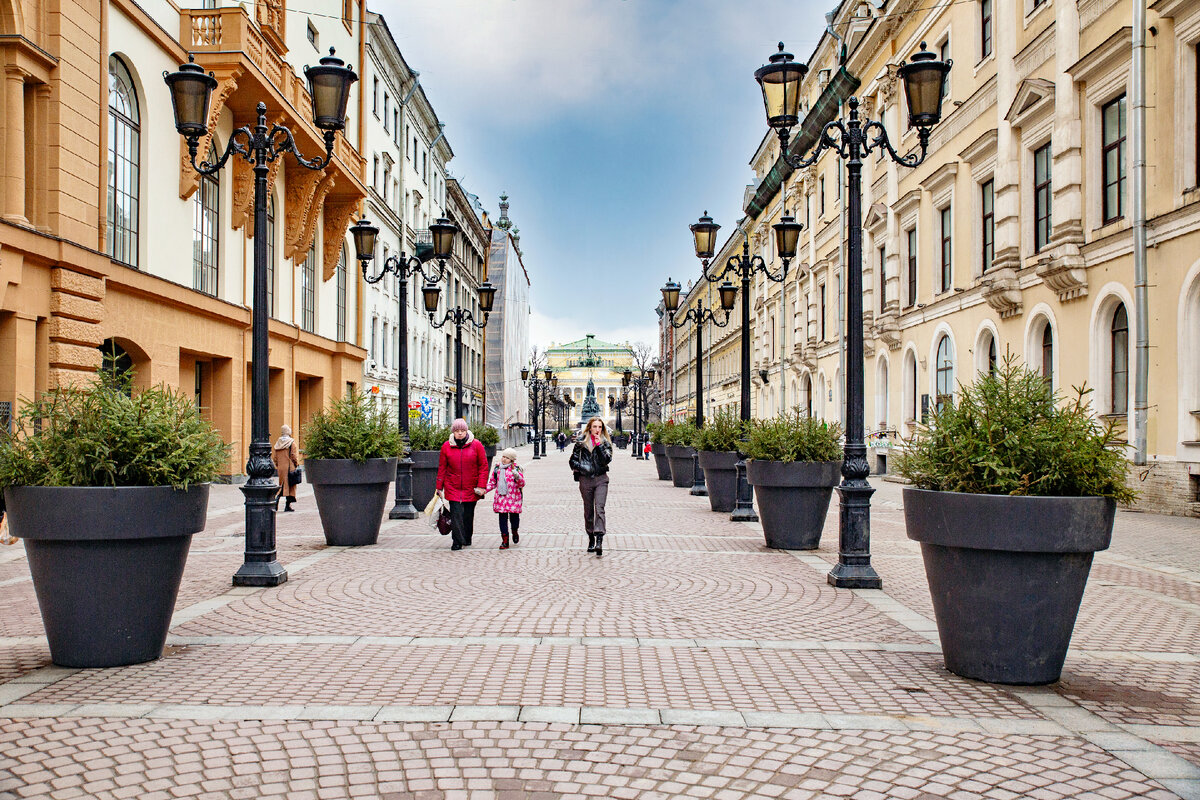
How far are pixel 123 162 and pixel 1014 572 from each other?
18.3 meters

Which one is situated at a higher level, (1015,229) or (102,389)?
(1015,229)

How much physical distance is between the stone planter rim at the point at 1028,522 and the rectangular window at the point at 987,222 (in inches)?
757

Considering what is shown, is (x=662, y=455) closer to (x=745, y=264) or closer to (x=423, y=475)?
(x=745, y=264)

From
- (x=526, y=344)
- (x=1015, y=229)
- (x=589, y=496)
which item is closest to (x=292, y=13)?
(x=1015, y=229)

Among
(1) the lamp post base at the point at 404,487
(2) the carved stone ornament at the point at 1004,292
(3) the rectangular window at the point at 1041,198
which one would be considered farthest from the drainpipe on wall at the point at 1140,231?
(1) the lamp post base at the point at 404,487

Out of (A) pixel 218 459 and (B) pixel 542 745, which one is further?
(A) pixel 218 459

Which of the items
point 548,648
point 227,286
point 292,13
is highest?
point 292,13

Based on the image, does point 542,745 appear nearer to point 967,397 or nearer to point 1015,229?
point 967,397

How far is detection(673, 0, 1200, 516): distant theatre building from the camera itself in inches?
607

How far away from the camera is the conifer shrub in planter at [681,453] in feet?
78.7

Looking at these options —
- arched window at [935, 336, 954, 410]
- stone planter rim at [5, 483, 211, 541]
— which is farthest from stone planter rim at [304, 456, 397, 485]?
arched window at [935, 336, 954, 410]

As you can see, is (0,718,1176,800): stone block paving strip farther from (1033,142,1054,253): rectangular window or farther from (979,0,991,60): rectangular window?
(979,0,991,60): rectangular window

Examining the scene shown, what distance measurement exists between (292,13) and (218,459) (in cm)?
2543

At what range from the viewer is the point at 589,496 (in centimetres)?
1147
